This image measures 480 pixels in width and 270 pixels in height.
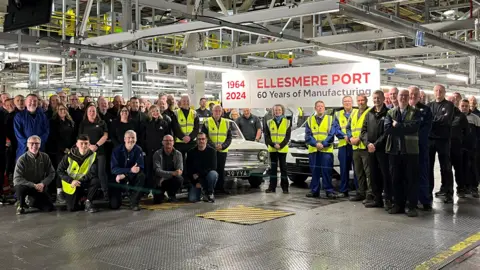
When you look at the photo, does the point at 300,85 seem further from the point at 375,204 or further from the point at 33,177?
the point at 33,177

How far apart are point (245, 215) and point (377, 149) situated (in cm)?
238

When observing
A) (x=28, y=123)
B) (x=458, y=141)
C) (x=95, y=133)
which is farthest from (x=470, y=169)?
(x=28, y=123)

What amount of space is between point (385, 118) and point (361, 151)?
0.93 meters

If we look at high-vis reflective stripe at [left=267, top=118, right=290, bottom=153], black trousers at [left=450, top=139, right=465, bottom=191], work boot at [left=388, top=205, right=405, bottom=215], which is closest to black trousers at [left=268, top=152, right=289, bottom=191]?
high-vis reflective stripe at [left=267, top=118, right=290, bottom=153]

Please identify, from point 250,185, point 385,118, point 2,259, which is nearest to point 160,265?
point 2,259

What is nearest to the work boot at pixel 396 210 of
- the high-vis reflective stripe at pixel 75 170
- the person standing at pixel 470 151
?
the person standing at pixel 470 151

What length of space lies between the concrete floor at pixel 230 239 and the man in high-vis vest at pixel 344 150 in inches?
35.7

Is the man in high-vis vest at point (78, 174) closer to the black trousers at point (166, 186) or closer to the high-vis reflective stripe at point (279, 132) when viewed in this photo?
the black trousers at point (166, 186)

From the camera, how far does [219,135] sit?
9.56 meters

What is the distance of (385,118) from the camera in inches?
301

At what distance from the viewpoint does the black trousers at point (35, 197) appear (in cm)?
762

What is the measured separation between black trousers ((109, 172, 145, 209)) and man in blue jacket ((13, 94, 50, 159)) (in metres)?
1.57

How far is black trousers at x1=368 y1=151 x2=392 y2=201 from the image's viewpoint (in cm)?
774

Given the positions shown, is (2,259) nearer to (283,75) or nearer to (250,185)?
(250,185)
